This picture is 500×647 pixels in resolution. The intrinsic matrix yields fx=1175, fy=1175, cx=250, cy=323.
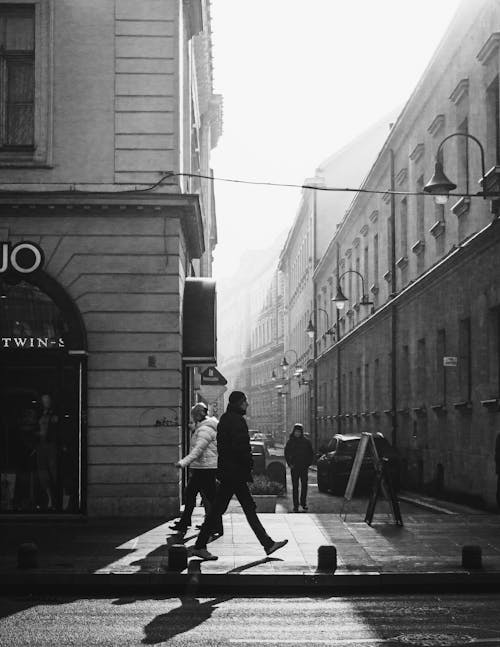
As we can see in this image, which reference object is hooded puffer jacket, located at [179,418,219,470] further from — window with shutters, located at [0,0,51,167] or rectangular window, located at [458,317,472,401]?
rectangular window, located at [458,317,472,401]

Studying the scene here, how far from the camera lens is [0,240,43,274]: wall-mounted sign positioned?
18.3 meters

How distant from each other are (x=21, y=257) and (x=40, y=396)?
2.36 meters

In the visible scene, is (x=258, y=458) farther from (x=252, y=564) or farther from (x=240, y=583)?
(x=240, y=583)

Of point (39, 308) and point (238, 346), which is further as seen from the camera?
point (238, 346)

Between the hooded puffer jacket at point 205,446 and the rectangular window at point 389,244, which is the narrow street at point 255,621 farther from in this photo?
the rectangular window at point 389,244

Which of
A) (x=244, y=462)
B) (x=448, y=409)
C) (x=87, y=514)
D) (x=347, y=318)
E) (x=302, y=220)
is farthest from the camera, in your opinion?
(x=302, y=220)

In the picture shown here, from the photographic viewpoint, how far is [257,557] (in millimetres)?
13938

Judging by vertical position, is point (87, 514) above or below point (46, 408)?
below

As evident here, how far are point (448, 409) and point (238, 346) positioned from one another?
99.8 metres

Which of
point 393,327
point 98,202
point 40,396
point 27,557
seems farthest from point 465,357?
point 27,557

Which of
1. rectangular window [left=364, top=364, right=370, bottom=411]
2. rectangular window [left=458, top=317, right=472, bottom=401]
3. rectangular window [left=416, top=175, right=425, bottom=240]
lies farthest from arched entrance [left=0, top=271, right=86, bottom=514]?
rectangular window [left=364, top=364, right=370, bottom=411]

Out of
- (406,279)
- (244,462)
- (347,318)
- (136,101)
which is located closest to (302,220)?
(347,318)

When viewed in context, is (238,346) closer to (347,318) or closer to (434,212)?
(347,318)

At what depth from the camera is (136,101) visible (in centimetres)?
1953
